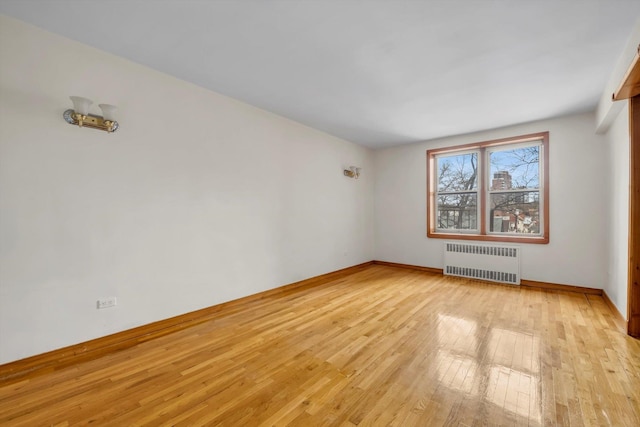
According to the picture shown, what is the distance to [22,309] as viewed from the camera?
2100mm

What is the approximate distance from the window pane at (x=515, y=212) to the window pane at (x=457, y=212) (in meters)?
0.29

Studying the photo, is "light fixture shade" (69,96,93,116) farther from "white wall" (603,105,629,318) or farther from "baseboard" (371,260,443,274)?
"baseboard" (371,260,443,274)

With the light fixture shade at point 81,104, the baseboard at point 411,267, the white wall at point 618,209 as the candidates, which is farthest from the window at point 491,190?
the light fixture shade at point 81,104

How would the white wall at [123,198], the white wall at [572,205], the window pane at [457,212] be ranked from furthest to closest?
1. the window pane at [457,212]
2. the white wall at [572,205]
3. the white wall at [123,198]

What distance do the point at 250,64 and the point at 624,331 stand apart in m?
4.60

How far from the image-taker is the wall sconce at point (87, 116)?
2.27 meters

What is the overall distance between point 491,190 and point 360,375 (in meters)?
4.39

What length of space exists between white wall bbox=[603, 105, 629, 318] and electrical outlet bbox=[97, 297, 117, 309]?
5105mm

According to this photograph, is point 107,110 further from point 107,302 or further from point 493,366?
point 493,366

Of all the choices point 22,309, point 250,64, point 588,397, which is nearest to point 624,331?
point 588,397

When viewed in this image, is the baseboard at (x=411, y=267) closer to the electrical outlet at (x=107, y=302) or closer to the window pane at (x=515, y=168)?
the window pane at (x=515, y=168)

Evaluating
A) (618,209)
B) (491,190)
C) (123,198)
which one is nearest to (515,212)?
(491,190)

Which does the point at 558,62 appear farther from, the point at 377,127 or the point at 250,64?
the point at 250,64

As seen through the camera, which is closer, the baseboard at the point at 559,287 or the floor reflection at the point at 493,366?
the floor reflection at the point at 493,366
